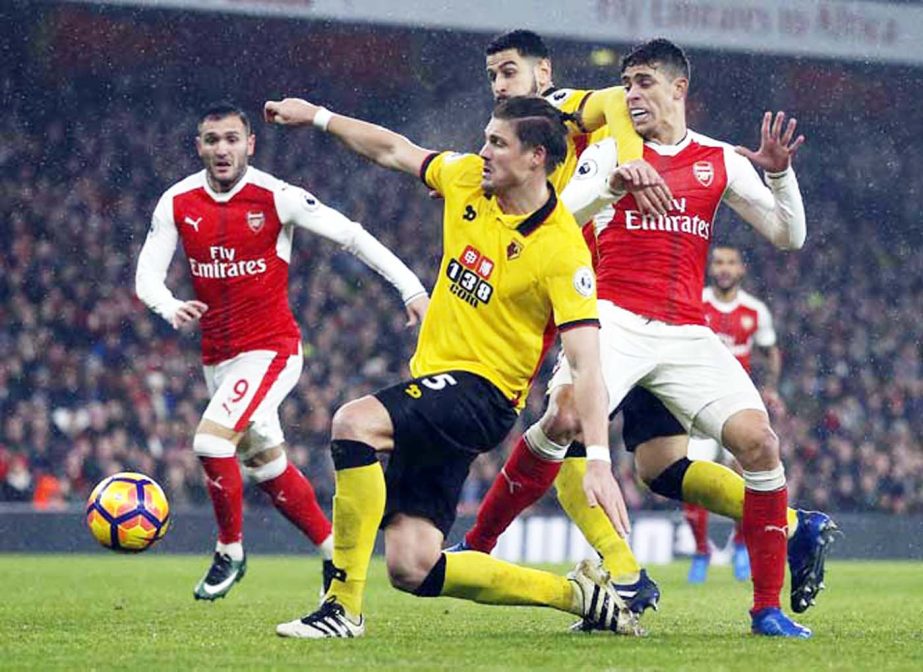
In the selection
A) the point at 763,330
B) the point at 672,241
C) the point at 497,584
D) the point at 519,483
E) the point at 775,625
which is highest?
the point at 672,241

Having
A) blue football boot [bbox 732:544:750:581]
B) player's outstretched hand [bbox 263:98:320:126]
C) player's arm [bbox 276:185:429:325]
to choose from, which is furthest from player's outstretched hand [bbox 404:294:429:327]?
blue football boot [bbox 732:544:750:581]

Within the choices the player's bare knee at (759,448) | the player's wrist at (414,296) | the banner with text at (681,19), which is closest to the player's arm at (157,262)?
the player's wrist at (414,296)

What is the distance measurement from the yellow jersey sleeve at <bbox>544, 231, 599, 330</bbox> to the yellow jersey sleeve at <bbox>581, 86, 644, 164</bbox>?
33.0 inches

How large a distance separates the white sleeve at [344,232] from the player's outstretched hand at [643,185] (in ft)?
6.29

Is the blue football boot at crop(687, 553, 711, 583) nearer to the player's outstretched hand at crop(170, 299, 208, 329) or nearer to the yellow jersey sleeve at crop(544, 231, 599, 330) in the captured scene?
the player's outstretched hand at crop(170, 299, 208, 329)

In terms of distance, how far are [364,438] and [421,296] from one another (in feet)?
6.51

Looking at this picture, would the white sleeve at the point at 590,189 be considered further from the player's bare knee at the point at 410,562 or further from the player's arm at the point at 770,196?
the player's bare knee at the point at 410,562

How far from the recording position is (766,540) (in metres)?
7.09

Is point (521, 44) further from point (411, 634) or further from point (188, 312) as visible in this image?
point (411, 634)

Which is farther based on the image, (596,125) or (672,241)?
(596,125)

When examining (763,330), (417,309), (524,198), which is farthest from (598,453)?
(763,330)

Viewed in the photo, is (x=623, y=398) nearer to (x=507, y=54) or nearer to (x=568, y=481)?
(x=568, y=481)

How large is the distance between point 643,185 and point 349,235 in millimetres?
2994

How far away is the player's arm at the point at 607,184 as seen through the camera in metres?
6.52
